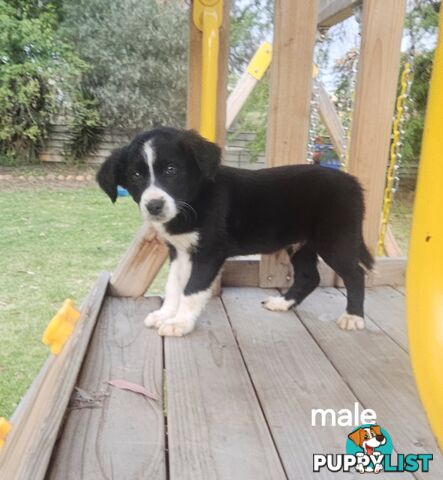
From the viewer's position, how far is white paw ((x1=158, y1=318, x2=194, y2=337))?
1.83 metres

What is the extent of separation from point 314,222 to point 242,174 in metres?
0.35

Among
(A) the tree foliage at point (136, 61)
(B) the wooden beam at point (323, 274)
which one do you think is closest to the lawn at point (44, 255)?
(B) the wooden beam at point (323, 274)

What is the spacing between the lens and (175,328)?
184 centimetres

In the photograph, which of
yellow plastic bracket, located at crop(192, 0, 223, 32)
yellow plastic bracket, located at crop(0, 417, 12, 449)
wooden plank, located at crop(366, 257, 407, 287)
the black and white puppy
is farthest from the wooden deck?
yellow plastic bracket, located at crop(192, 0, 223, 32)

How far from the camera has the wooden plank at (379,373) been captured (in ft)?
4.03

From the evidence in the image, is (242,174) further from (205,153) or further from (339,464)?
(339,464)

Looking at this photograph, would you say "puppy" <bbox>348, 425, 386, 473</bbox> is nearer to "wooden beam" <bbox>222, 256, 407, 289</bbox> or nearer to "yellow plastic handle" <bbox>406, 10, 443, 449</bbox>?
"yellow plastic handle" <bbox>406, 10, 443, 449</bbox>

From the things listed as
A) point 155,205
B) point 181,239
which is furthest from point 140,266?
point 155,205

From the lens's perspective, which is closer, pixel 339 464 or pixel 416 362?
pixel 416 362

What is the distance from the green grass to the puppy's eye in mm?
1117

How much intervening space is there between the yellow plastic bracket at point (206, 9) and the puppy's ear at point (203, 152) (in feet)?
1.52

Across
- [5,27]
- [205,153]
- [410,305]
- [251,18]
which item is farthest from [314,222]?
[5,27]

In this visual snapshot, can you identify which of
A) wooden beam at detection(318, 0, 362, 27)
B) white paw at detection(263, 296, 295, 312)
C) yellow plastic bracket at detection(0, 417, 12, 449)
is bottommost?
yellow plastic bracket at detection(0, 417, 12, 449)

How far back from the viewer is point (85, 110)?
25.8ft
